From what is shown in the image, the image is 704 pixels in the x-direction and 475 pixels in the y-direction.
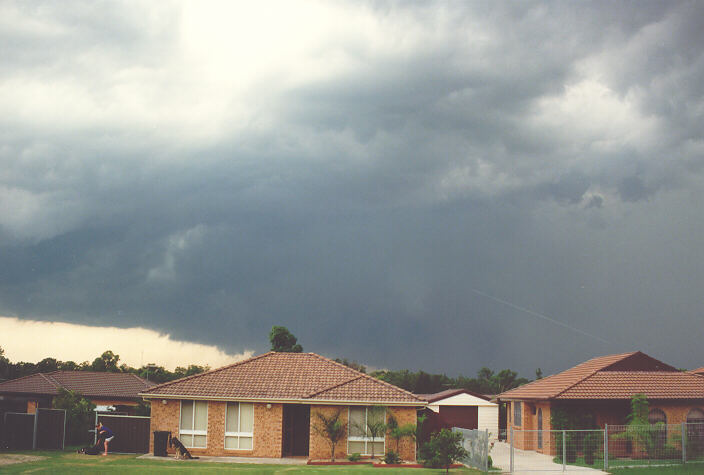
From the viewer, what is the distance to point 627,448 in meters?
32.8

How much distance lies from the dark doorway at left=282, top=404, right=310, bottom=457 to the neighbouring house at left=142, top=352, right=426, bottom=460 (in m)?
0.18

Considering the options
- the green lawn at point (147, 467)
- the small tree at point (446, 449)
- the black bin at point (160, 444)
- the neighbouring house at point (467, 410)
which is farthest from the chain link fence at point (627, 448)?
the neighbouring house at point (467, 410)

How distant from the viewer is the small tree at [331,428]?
29625 millimetres

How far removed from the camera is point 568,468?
2767cm

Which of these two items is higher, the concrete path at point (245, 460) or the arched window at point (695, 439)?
the arched window at point (695, 439)

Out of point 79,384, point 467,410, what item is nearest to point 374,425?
point 467,410

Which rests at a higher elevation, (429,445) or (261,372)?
(261,372)

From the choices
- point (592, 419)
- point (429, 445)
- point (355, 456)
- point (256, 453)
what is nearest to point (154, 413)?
point (256, 453)

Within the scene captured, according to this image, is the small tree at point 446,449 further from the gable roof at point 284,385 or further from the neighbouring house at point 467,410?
the neighbouring house at point 467,410

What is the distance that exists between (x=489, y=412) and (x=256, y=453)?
994 inches

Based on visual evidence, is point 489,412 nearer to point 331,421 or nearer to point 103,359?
point 331,421

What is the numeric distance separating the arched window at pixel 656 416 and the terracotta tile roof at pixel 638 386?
887 mm

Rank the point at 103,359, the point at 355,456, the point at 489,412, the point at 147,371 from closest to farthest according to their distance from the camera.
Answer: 1. the point at 355,456
2. the point at 489,412
3. the point at 147,371
4. the point at 103,359

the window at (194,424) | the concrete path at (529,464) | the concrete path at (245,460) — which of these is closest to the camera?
the concrete path at (529,464)
